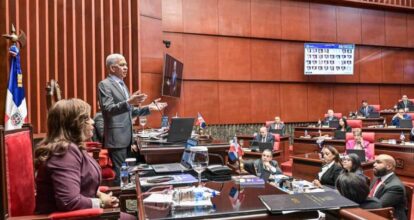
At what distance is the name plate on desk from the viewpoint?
1059 mm

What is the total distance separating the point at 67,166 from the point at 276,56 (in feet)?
25.8

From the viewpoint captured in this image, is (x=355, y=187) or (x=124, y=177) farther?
(x=355, y=187)

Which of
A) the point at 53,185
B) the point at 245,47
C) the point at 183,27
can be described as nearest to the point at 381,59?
the point at 245,47

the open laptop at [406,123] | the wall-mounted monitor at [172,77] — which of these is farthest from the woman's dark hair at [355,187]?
the open laptop at [406,123]

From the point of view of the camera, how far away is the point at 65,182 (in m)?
1.38

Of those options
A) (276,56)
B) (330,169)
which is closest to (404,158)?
(330,169)

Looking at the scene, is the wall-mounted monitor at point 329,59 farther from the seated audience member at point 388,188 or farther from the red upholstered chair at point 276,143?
the seated audience member at point 388,188

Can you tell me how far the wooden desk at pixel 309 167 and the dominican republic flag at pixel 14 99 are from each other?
3343 mm

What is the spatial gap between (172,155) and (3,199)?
0.94 metres

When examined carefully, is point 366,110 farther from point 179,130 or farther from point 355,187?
point 179,130

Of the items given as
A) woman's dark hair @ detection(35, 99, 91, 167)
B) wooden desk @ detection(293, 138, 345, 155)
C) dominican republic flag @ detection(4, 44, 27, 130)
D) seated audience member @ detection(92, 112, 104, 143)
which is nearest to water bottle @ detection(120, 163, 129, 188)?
woman's dark hair @ detection(35, 99, 91, 167)

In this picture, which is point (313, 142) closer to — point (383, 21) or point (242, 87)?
point (242, 87)

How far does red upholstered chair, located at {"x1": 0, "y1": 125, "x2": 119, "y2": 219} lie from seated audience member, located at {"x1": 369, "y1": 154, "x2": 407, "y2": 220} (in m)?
2.32

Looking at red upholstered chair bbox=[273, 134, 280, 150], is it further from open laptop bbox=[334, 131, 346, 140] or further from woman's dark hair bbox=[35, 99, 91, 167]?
woman's dark hair bbox=[35, 99, 91, 167]
